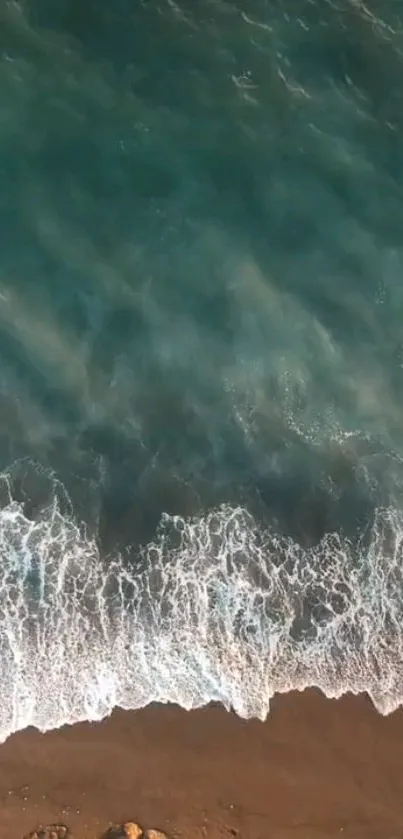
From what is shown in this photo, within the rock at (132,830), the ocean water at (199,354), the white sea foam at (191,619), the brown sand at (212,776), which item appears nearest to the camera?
the rock at (132,830)

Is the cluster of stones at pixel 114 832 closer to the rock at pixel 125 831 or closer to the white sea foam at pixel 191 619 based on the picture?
the rock at pixel 125 831

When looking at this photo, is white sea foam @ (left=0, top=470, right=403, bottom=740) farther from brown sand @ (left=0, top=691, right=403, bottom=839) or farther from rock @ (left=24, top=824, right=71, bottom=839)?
rock @ (left=24, top=824, right=71, bottom=839)

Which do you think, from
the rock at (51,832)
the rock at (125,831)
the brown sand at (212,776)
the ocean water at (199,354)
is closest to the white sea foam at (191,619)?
the ocean water at (199,354)

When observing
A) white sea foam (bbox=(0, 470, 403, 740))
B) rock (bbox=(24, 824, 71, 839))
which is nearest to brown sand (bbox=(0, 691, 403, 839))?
rock (bbox=(24, 824, 71, 839))

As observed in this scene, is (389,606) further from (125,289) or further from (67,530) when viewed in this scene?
(125,289)

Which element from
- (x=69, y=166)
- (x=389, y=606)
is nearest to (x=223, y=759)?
(x=389, y=606)

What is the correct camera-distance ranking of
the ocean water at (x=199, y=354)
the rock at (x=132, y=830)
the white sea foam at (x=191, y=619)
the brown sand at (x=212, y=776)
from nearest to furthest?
the rock at (x=132, y=830), the brown sand at (x=212, y=776), the white sea foam at (x=191, y=619), the ocean water at (x=199, y=354)
